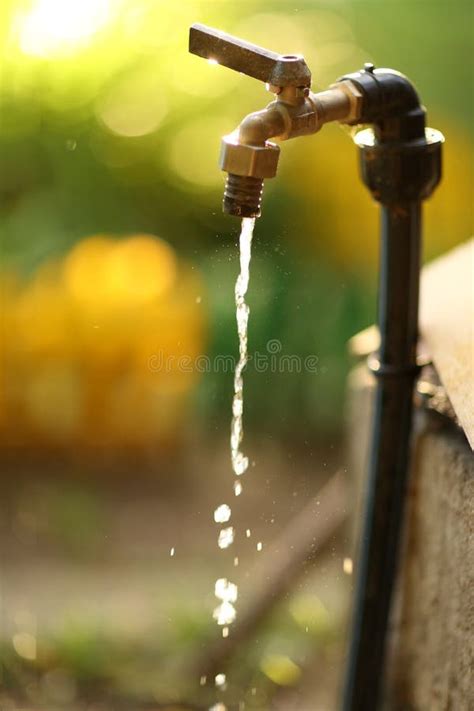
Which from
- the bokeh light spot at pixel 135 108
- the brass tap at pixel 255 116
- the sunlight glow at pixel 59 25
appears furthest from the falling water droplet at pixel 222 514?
the brass tap at pixel 255 116

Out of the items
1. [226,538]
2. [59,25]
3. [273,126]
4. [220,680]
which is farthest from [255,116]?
[226,538]

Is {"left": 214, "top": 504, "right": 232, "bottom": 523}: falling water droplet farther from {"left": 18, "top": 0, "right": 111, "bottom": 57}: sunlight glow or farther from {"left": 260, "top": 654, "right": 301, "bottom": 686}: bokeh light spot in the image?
{"left": 18, "top": 0, "right": 111, "bottom": 57}: sunlight glow

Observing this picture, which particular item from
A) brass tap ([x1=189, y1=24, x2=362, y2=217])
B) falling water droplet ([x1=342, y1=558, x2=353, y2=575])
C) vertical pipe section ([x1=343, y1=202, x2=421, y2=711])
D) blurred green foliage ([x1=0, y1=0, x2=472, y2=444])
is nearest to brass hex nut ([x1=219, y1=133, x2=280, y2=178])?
brass tap ([x1=189, y1=24, x2=362, y2=217])

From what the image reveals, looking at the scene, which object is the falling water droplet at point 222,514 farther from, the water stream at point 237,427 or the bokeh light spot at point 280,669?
the bokeh light spot at point 280,669

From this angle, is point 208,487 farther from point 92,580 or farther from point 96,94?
point 96,94

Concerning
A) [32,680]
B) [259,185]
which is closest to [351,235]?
[32,680]

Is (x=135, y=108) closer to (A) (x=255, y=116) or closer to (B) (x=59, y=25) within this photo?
(B) (x=59, y=25)

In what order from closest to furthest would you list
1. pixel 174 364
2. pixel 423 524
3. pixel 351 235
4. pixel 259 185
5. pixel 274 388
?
1. pixel 259 185
2. pixel 423 524
3. pixel 274 388
4. pixel 351 235
5. pixel 174 364
